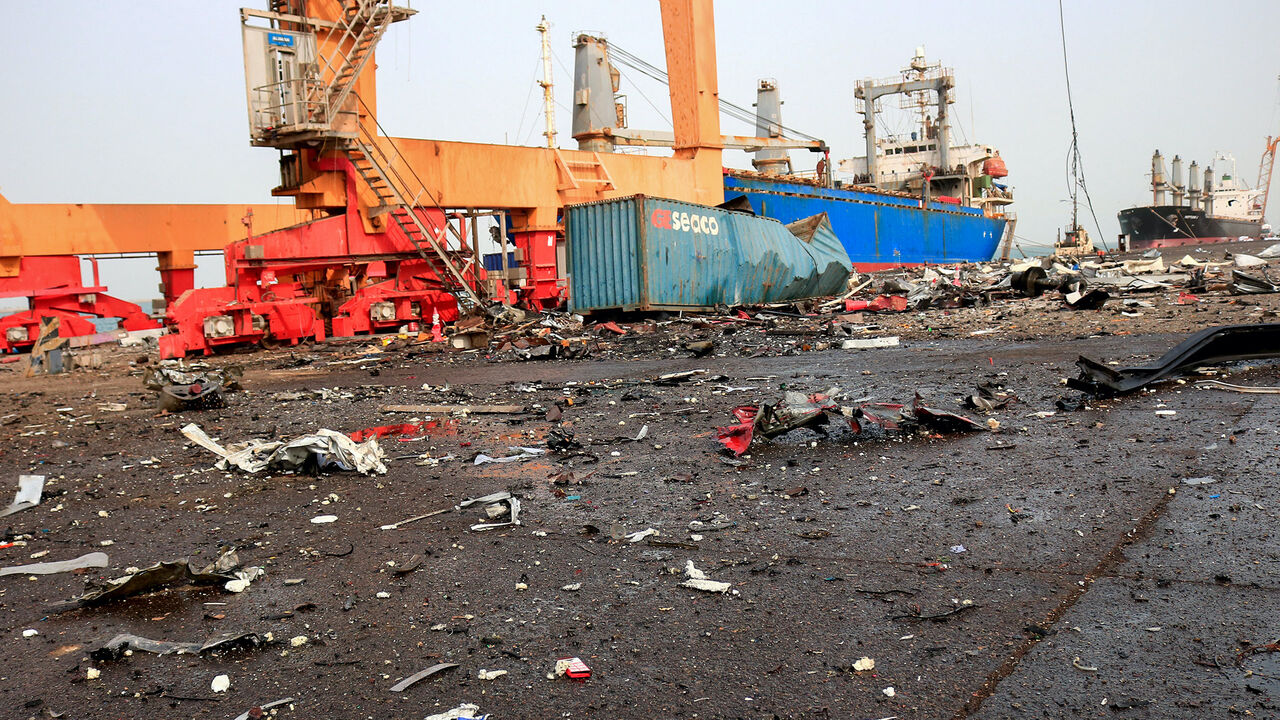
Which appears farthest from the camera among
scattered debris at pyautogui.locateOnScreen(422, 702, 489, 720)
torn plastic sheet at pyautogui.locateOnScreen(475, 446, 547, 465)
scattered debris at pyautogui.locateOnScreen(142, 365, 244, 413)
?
scattered debris at pyautogui.locateOnScreen(142, 365, 244, 413)

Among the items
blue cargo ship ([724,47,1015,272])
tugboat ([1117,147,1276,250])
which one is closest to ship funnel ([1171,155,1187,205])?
tugboat ([1117,147,1276,250])

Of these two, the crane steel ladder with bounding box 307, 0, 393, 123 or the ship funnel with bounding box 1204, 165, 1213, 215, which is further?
the ship funnel with bounding box 1204, 165, 1213, 215

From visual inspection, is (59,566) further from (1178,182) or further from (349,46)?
(1178,182)

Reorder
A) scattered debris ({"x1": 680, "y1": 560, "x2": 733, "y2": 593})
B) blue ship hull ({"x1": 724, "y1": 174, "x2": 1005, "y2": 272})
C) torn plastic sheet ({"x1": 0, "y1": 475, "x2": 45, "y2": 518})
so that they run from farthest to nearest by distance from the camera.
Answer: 1. blue ship hull ({"x1": 724, "y1": 174, "x2": 1005, "y2": 272})
2. torn plastic sheet ({"x1": 0, "y1": 475, "x2": 45, "y2": 518})
3. scattered debris ({"x1": 680, "y1": 560, "x2": 733, "y2": 593})

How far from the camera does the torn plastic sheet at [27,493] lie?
14.9 ft

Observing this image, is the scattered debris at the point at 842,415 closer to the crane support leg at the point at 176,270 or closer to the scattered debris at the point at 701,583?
the scattered debris at the point at 701,583

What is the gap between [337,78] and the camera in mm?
14977

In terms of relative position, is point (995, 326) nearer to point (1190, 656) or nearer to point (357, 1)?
point (1190, 656)

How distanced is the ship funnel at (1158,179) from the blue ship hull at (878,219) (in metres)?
35.7

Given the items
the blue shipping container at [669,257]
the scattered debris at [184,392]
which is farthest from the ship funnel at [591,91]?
the scattered debris at [184,392]

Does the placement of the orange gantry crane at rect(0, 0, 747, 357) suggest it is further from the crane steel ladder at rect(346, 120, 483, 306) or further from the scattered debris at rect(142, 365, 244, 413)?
the scattered debris at rect(142, 365, 244, 413)

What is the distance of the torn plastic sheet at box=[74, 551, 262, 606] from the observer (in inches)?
121

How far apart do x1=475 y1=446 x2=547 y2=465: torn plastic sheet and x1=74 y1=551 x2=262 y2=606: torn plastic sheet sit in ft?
6.62

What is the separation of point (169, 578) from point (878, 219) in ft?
107
